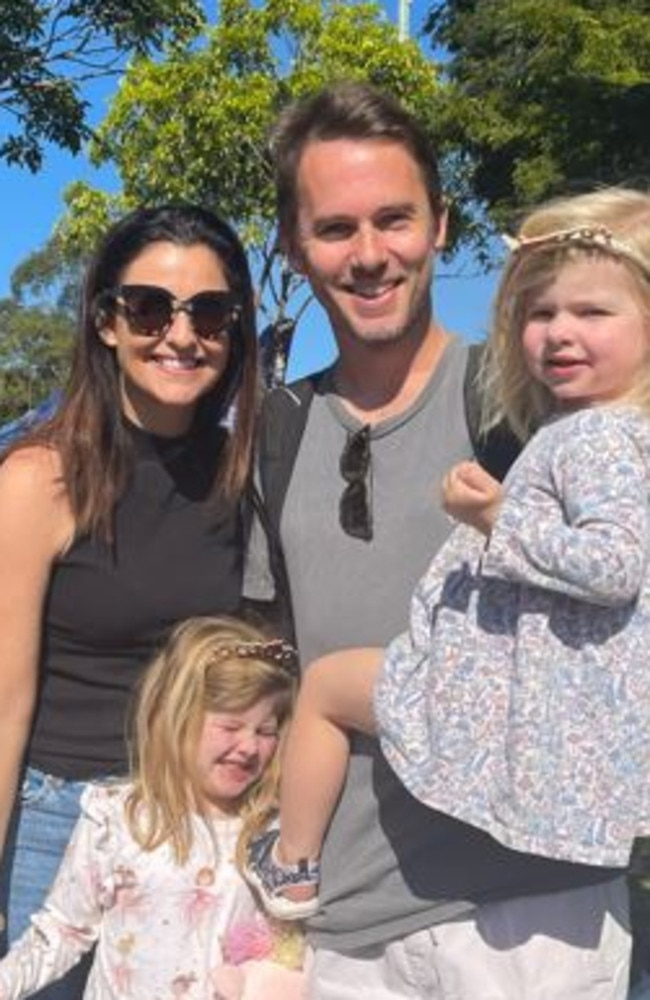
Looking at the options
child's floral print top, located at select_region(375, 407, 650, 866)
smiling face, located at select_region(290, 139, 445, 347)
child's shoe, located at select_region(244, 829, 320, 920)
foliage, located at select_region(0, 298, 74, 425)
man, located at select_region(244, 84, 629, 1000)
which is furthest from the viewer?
foliage, located at select_region(0, 298, 74, 425)

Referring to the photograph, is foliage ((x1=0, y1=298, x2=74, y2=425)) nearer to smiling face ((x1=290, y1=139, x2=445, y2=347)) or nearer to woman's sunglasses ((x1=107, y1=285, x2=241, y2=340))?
woman's sunglasses ((x1=107, y1=285, x2=241, y2=340))

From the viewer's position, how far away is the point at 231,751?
2.70 meters

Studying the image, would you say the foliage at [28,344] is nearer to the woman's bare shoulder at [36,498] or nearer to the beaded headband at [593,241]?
the woman's bare shoulder at [36,498]

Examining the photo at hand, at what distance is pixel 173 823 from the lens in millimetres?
2680

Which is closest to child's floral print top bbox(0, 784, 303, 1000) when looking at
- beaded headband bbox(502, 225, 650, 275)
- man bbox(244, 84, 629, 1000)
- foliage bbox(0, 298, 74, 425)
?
man bbox(244, 84, 629, 1000)

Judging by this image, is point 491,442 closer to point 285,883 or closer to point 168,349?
point 168,349

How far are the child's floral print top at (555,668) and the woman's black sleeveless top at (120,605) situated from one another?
2.35 feet

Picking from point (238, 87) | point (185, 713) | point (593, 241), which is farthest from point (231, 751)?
point (238, 87)

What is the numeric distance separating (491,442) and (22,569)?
856 mm

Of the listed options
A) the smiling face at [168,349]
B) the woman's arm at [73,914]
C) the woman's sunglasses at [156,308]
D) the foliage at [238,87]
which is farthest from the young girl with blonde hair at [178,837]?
the foliage at [238,87]

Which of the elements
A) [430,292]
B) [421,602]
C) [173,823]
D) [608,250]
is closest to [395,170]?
[430,292]

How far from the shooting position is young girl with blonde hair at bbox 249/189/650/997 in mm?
2021

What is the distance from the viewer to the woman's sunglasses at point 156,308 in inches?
109

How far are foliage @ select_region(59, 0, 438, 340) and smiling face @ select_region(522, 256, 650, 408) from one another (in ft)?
59.0
